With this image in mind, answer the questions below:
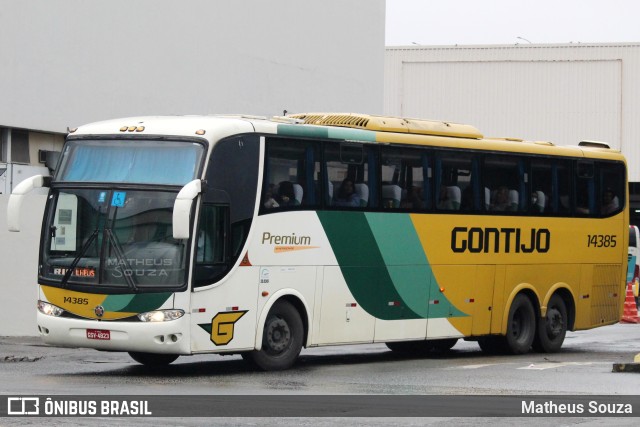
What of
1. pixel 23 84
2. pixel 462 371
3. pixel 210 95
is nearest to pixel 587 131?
pixel 210 95

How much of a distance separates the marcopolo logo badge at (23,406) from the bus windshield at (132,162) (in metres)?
Answer: 4.36

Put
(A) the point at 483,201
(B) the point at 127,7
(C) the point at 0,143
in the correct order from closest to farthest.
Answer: (A) the point at 483,201
(C) the point at 0,143
(B) the point at 127,7

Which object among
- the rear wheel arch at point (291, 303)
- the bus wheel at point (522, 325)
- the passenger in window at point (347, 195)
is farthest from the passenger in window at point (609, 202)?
the rear wheel arch at point (291, 303)

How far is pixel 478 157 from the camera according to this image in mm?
22031

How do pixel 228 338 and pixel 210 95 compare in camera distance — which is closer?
pixel 228 338

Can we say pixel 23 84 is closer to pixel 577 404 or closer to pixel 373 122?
pixel 373 122

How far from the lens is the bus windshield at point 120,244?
16.8 m

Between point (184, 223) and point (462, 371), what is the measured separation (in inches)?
189

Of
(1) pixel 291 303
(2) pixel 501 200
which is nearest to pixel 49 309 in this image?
(1) pixel 291 303

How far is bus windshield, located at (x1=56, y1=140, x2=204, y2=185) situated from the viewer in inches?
674

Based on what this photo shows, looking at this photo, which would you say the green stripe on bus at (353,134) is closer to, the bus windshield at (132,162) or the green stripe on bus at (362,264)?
the green stripe on bus at (362,264)

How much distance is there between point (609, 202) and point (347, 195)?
7.23m


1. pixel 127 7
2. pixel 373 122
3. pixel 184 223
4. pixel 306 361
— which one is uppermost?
pixel 127 7

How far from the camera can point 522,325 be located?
23.0 metres
